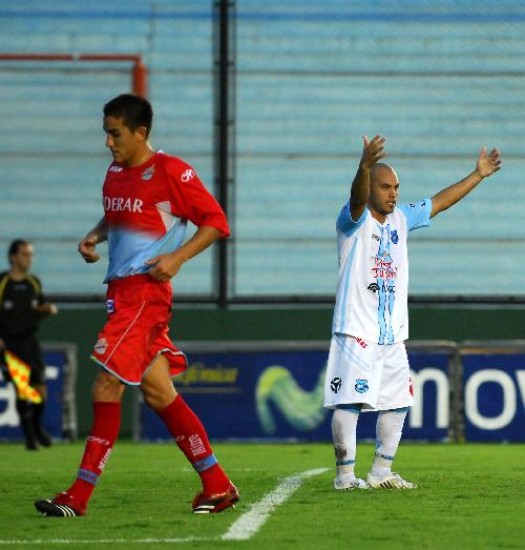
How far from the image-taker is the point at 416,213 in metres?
9.13

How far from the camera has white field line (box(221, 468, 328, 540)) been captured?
658cm

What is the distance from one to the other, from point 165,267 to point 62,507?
3.82ft

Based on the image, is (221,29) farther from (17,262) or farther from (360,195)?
(360,195)

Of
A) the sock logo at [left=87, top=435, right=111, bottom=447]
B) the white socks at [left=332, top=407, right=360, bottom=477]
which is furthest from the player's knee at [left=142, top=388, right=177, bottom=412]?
the white socks at [left=332, top=407, right=360, bottom=477]

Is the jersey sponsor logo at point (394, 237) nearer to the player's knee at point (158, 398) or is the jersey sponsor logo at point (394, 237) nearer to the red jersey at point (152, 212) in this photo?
the red jersey at point (152, 212)

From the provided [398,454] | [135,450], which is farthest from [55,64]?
[398,454]

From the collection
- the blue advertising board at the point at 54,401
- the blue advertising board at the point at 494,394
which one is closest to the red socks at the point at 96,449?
the blue advertising board at the point at 494,394

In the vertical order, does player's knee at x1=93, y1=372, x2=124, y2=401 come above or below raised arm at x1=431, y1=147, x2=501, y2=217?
below

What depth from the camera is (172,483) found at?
943cm

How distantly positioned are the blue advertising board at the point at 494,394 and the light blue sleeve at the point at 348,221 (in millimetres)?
6907

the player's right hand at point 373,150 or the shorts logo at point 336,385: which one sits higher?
the player's right hand at point 373,150

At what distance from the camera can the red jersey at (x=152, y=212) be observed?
7355mm

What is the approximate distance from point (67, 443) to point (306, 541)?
10088 mm

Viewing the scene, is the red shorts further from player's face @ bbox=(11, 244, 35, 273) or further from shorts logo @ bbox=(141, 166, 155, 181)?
player's face @ bbox=(11, 244, 35, 273)
